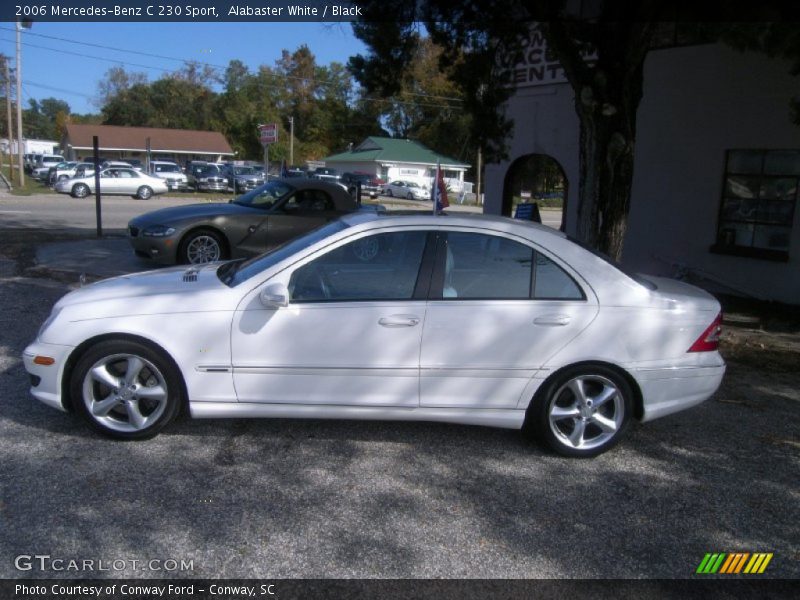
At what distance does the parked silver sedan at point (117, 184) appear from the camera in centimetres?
3027

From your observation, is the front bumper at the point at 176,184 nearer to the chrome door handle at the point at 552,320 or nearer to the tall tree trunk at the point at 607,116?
the tall tree trunk at the point at 607,116

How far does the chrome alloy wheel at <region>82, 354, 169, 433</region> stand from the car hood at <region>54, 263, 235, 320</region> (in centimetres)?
30

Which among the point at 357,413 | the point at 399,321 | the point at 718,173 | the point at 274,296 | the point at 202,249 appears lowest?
the point at 357,413

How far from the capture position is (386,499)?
12.8ft

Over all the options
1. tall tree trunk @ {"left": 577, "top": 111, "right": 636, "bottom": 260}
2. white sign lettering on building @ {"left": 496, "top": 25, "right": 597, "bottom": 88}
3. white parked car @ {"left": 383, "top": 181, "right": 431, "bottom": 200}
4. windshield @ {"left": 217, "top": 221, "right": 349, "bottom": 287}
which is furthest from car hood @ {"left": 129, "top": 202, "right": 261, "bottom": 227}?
white parked car @ {"left": 383, "top": 181, "right": 431, "bottom": 200}

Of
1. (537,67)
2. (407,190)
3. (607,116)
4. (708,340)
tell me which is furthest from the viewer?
(407,190)

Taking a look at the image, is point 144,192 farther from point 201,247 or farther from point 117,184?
point 201,247

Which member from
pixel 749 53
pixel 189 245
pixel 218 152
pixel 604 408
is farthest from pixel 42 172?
pixel 604 408

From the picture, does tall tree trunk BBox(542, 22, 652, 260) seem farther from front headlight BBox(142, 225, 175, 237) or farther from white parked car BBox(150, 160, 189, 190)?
white parked car BBox(150, 160, 189, 190)

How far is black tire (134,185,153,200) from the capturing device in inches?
1233

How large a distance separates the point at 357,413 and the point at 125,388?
1.44 metres

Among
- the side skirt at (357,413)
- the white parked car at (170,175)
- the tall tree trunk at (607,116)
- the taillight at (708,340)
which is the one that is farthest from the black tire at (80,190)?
the taillight at (708,340)

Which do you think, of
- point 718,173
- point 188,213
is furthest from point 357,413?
point 718,173

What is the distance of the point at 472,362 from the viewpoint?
14.4ft
